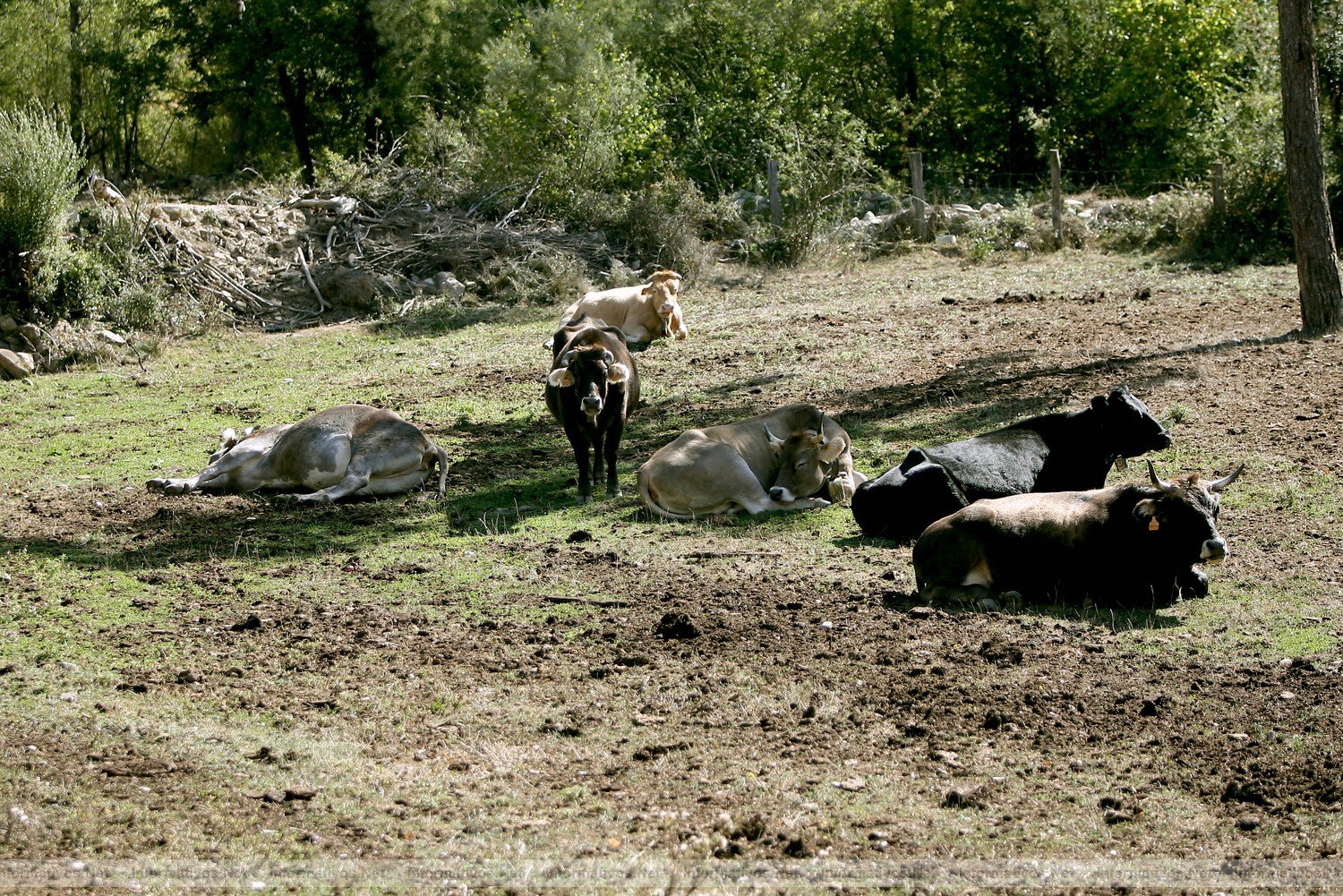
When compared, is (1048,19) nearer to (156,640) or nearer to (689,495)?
(689,495)

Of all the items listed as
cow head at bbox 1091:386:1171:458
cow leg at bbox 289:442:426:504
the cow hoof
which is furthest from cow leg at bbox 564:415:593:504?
the cow hoof

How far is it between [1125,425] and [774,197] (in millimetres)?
18619

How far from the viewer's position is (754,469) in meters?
11.4

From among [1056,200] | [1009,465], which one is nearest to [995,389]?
[1009,465]

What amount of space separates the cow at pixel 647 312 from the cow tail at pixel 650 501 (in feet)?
27.5

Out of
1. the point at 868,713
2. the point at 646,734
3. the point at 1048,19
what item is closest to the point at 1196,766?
the point at 868,713

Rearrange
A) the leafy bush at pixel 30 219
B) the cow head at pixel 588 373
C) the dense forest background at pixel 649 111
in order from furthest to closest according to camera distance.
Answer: the dense forest background at pixel 649 111 → the leafy bush at pixel 30 219 → the cow head at pixel 588 373

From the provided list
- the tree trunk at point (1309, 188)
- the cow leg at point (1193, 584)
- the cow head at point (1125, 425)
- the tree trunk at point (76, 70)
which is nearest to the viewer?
the cow leg at point (1193, 584)

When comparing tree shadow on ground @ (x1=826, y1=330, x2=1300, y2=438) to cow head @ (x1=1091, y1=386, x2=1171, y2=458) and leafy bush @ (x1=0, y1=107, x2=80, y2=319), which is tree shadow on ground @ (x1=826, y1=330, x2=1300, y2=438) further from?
leafy bush @ (x1=0, y1=107, x2=80, y2=319)

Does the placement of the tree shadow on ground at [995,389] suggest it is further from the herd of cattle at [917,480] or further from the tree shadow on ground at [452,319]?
the tree shadow on ground at [452,319]

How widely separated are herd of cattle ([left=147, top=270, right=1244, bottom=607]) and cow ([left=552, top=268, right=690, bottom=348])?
601 centimetres

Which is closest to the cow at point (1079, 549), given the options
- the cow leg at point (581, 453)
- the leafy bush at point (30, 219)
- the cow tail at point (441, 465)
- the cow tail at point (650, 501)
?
the cow tail at point (650, 501)

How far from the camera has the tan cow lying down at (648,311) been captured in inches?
781

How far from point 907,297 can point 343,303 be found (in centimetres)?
959
